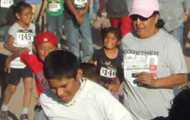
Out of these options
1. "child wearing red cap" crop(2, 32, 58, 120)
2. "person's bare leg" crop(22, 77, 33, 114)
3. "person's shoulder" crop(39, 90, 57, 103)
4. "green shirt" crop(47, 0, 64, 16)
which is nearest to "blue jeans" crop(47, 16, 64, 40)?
"green shirt" crop(47, 0, 64, 16)

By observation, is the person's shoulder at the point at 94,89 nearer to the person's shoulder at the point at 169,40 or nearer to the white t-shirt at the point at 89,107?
the white t-shirt at the point at 89,107

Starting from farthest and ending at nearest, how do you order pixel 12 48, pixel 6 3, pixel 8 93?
pixel 6 3, pixel 12 48, pixel 8 93

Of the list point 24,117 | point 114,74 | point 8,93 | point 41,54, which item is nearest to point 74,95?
point 41,54

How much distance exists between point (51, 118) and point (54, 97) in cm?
14

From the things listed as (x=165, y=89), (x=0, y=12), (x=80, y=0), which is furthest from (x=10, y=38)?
(x=165, y=89)

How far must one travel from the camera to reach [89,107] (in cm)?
466

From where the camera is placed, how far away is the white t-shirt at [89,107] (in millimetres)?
4508

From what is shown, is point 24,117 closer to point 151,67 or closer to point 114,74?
point 114,74

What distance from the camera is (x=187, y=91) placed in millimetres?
3500

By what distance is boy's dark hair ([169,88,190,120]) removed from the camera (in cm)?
335

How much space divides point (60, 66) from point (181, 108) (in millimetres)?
1404

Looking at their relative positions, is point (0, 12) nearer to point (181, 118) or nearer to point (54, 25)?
point (54, 25)

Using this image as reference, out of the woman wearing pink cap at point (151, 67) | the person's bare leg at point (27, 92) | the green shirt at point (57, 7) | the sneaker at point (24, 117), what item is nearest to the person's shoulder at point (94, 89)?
the woman wearing pink cap at point (151, 67)

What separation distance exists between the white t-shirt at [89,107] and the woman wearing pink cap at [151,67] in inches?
40.0
